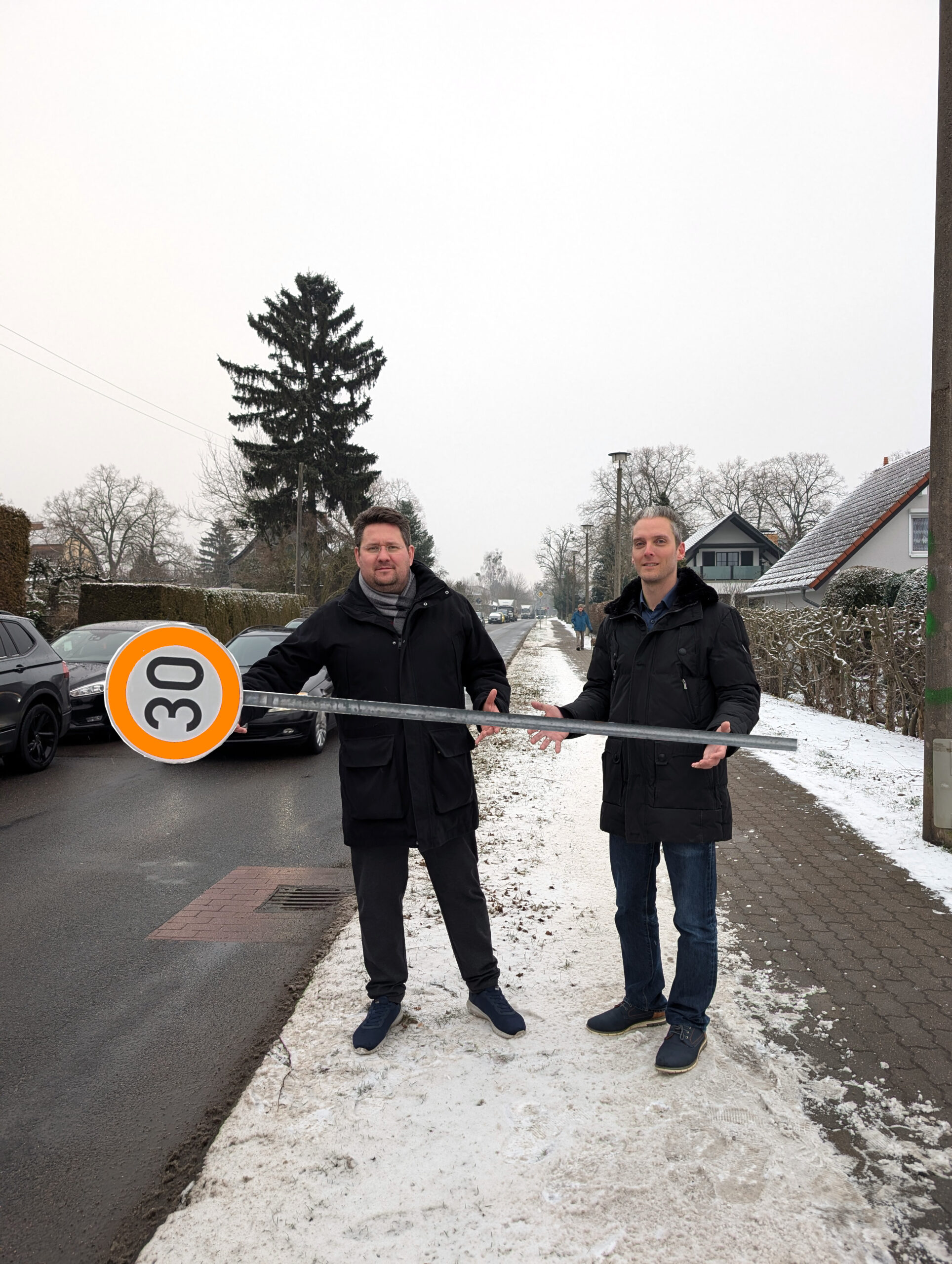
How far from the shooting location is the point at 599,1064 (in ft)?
9.87

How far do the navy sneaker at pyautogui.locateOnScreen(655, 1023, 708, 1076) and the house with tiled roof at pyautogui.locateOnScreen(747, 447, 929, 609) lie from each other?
21242mm

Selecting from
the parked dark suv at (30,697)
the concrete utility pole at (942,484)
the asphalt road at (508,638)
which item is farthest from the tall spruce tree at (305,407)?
the concrete utility pole at (942,484)

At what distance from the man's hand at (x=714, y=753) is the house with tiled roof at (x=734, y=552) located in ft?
189

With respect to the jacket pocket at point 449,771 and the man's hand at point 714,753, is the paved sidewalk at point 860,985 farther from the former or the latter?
the jacket pocket at point 449,771

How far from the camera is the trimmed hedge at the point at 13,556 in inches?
599

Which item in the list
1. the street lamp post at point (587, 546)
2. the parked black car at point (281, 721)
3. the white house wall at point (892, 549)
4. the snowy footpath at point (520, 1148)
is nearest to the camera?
the snowy footpath at point (520, 1148)

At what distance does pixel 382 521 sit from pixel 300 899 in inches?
111

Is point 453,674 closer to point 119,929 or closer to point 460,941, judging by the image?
point 460,941

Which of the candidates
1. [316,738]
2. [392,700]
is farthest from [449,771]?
[316,738]

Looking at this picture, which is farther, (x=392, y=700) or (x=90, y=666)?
(x=90, y=666)

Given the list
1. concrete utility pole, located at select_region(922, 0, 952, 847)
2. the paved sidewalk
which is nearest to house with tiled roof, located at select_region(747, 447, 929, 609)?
concrete utility pole, located at select_region(922, 0, 952, 847)

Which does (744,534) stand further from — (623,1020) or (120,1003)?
(120,1003)

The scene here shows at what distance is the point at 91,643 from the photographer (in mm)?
12195

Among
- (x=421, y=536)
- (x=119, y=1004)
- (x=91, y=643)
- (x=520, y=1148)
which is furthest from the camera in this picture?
(x=421, y=536)
